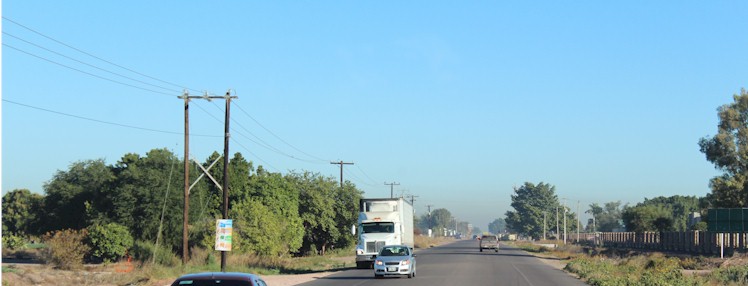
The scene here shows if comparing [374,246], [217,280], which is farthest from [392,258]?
[217,280]

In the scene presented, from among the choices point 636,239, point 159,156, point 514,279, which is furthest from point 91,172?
point 636,239

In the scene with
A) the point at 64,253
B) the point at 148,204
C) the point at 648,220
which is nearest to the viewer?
the point at 64,253

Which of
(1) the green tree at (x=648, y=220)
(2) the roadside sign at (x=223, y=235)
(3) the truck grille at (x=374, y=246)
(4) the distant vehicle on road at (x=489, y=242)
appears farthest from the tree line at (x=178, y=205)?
(1) the green tree at (x=648, y=220)

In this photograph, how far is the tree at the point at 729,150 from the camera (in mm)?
86312

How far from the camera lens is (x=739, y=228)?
2250 inches

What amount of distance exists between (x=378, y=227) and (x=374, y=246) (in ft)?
5.07

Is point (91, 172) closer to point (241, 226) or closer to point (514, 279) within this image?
point (241, 226)

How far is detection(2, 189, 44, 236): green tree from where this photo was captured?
62625mm

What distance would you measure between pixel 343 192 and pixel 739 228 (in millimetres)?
35901

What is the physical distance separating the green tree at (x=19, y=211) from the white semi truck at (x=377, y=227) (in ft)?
93.9

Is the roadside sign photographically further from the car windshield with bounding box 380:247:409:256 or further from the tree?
the tree

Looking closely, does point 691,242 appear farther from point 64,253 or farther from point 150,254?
point 64,253

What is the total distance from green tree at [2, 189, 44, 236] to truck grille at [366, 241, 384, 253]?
29.5 meters

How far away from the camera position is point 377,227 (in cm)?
4741
